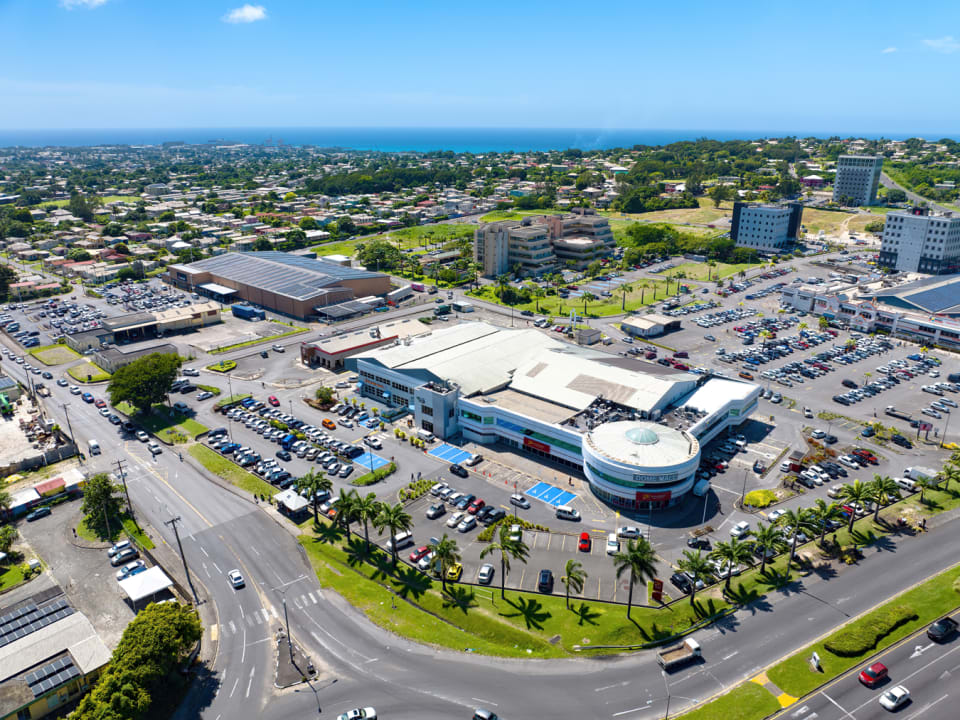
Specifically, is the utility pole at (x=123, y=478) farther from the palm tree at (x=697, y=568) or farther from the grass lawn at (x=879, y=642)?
the grass lawn at (x=879, y=642)

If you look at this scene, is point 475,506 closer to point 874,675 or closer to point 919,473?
point 874,675

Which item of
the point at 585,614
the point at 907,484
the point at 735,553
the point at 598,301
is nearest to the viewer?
the point at 735,553

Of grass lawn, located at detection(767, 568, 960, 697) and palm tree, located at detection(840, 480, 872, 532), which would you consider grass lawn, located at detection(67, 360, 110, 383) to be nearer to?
grass lawn, located at detection(767, 568, 960, 697)

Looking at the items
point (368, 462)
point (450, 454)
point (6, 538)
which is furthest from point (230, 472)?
point (450, 454)

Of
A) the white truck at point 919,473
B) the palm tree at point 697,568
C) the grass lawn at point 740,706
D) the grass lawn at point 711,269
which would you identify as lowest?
the grass lawn at point 740,706

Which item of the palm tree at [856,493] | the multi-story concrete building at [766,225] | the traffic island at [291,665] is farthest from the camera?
the multi-story concrete building at [766,225]

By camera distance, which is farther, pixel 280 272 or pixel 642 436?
pixel 280 272

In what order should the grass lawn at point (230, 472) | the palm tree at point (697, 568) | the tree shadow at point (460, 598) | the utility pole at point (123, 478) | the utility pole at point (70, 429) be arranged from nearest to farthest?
1. the palm tree at point (697, 568)
2. the tree shadow at point (460, 598)
3. the utility pole at point (123, 478)
4. the grass lawn at point (230, 472)
5. the utility pole at point (70, 429)

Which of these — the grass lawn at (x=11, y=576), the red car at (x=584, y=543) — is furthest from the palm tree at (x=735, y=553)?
the grass lawn at (x=11, y=576)
